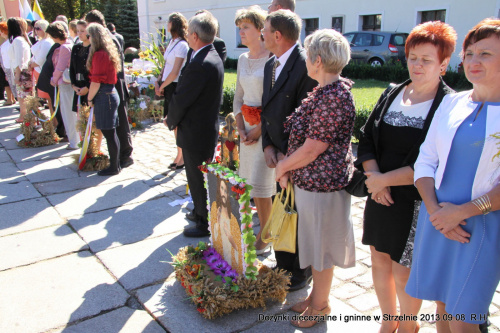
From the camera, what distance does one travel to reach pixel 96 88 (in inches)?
227

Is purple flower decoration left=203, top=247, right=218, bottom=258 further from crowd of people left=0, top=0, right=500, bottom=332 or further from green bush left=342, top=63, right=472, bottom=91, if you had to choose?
green bush left=342, top=63, right=472, bottom=91

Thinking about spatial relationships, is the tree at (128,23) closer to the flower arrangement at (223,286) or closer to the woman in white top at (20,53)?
the woman in white top at (20,53)

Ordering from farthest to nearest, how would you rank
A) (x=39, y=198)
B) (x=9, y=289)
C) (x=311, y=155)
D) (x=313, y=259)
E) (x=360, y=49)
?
1. (x=360, y=49)
2. (x=39, y=198)
3. (x=9, y=289)
4. (x=313, y=259)
5. (x=311, y=155)

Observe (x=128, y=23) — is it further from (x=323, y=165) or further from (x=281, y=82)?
(x=323, y=165)

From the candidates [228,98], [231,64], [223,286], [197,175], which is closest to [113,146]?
[197,175]

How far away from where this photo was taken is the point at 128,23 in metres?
33.7

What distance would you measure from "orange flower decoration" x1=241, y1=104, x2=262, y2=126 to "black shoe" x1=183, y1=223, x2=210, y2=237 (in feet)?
4.04

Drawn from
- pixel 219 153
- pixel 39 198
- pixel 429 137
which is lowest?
pixel 39 198

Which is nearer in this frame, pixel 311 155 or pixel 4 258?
pixel 311 155

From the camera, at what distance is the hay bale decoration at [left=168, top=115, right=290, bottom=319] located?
298cm

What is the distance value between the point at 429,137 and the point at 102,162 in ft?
17.3

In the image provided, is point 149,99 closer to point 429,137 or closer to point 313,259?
point 313,259

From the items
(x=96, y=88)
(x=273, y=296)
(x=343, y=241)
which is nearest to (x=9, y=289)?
(x=273, y=296)

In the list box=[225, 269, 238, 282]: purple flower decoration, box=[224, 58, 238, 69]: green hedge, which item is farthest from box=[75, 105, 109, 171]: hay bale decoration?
box=[224, 58, 238, 69]: green hedge
